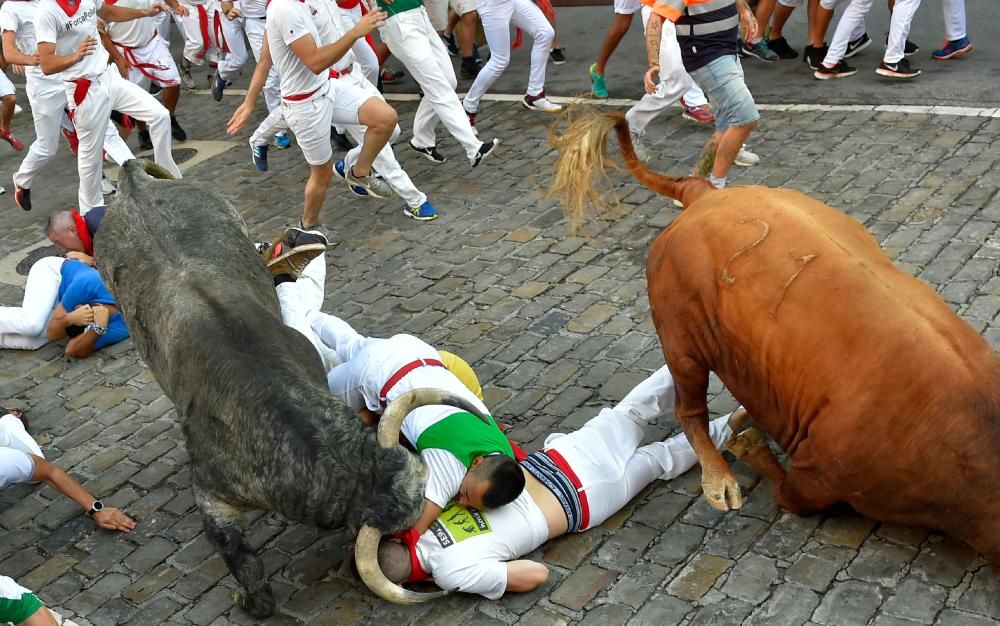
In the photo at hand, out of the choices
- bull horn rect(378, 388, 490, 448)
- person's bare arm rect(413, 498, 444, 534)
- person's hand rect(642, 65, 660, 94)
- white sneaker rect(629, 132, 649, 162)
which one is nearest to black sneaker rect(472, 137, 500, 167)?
white sneaker rect(629, 132, 649, 162)

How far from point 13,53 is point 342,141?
2930mm

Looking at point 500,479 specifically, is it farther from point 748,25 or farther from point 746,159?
point 748,25

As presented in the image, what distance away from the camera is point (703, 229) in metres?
4.55

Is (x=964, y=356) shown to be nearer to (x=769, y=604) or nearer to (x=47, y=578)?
(x=769, y=604)

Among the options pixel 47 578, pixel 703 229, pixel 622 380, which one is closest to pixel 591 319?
pixel 622 380

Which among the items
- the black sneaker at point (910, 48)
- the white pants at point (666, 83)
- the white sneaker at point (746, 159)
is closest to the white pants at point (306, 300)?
the white pants at point (666, 83)

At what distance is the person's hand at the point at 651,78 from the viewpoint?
301 inches

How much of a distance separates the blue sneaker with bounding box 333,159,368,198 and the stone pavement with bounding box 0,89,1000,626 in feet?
0.58

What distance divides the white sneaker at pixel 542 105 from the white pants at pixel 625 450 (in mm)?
5454

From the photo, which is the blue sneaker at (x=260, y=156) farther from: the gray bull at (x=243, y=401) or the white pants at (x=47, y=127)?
the gray bull at (x=243, y=401)

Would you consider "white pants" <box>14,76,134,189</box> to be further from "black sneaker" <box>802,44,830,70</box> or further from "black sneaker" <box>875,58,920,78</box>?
"black sneaker" <box>875,58,920,78</box>

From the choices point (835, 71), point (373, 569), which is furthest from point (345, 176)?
point (373, 569)

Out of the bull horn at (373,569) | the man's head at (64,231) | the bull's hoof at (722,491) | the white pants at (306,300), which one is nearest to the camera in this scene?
the bull horn at (373,569)

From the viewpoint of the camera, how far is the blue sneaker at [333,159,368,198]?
878 centimetres
